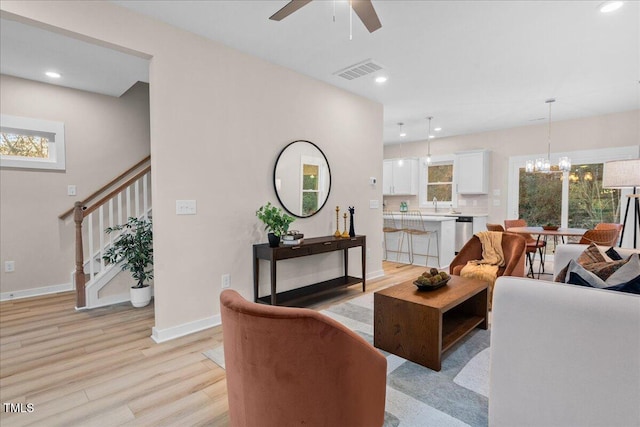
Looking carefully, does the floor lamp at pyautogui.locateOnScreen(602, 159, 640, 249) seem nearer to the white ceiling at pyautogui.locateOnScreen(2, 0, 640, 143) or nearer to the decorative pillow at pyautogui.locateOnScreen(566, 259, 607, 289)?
the white ceiling at pyautogui.locateOnScreen(2, 0, 640, 143)

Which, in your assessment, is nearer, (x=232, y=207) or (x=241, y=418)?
(x=241, y=418)

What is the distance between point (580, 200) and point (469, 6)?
511 centimetres

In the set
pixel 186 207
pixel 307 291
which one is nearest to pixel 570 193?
pixel 307 291

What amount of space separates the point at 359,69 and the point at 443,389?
3212 millimetres

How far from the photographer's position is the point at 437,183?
7.48 metres

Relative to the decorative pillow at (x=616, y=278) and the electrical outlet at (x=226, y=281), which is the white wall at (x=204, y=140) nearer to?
the electrical outlet at (x=226, y=281)

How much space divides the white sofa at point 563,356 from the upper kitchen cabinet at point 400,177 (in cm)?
635

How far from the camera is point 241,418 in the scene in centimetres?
121

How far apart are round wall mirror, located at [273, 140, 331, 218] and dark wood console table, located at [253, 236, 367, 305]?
446mm

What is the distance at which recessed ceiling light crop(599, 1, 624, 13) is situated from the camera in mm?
2373

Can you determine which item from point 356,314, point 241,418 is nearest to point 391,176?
point 356,314

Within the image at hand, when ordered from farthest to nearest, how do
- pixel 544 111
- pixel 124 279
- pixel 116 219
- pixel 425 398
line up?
pixel 544 111, pixel 116 219, pixel 124 279, pixel 425 398

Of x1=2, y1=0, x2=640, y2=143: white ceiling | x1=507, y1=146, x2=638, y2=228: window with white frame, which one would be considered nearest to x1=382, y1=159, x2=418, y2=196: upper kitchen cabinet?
x1=507, y1=146, x2=638, y2=228: window with white frame

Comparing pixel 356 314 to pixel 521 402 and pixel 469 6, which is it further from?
pixel 469 6
